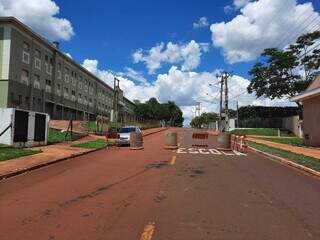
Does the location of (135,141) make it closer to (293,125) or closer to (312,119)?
(312,119)

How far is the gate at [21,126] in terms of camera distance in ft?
77.4

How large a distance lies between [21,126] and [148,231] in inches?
731

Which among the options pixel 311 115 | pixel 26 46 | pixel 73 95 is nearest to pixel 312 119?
pixel 311 115

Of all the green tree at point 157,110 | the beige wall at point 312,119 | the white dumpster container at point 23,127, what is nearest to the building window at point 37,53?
the white dumpster container at point 23,127

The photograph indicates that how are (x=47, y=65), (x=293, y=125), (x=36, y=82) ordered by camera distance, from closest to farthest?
(x=36, y=82)
(x=293, y=125)
(x=47, y=65)

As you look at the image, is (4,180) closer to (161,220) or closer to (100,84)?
(161,220)

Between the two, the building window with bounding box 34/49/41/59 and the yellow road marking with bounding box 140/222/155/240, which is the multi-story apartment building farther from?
the yellow road marking with bounding box 140/222/155/240

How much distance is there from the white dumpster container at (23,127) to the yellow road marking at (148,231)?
1727 cm

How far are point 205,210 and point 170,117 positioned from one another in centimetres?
15412

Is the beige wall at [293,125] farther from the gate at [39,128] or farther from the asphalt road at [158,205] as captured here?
the asphalt road at [158,205]

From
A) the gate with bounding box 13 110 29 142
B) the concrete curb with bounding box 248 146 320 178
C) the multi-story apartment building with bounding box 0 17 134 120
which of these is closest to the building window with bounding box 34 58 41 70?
the multi-story apartment building with bounding box 0 17 134 120

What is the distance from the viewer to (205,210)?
8930mm

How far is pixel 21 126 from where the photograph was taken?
2417 centimetres

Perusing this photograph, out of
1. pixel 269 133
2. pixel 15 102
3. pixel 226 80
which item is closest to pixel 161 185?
pixel 15 102
